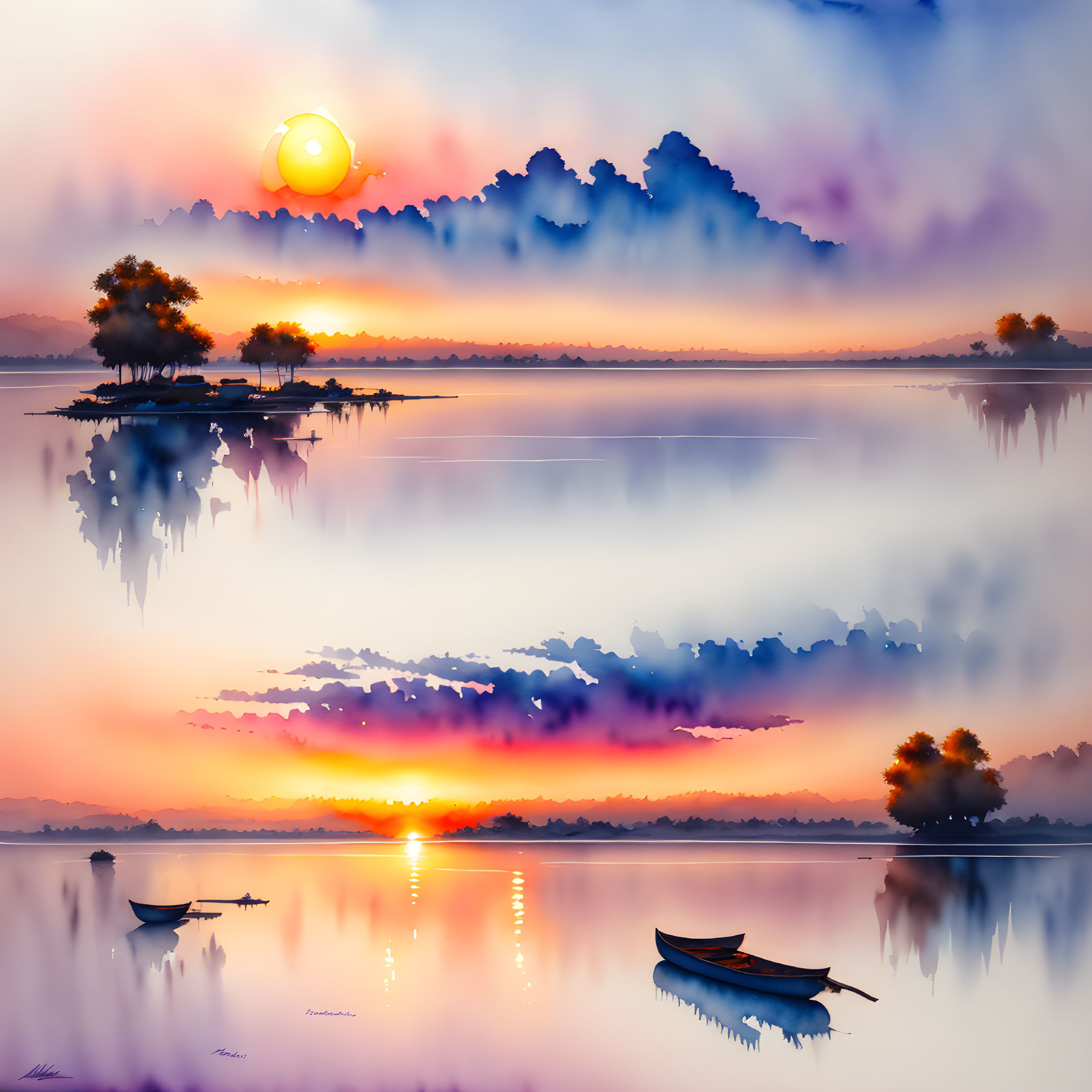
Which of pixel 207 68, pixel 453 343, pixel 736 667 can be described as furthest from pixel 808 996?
pixel 207 68

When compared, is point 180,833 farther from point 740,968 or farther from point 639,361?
point 639,361

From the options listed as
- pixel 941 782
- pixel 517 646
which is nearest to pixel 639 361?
pixel 517 646

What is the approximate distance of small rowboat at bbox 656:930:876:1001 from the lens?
3.34m

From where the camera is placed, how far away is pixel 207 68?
3961mm

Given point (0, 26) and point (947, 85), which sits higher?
point (0, 26)

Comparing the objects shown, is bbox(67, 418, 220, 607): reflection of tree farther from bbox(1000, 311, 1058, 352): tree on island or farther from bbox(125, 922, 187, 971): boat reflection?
bbox(1000, 311, 1058, 352): tree on island

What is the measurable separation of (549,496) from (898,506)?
132cm

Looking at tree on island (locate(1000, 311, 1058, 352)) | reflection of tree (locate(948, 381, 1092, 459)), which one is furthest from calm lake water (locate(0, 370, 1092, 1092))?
tree on island (locate(1000, 311, 1058, 352))

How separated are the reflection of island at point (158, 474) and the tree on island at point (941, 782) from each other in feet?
8.28

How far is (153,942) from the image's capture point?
11.9 ft

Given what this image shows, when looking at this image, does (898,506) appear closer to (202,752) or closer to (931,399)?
(931,399)

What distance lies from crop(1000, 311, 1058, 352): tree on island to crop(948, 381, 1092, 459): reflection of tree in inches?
6.9

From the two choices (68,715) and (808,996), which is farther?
(68,715)
